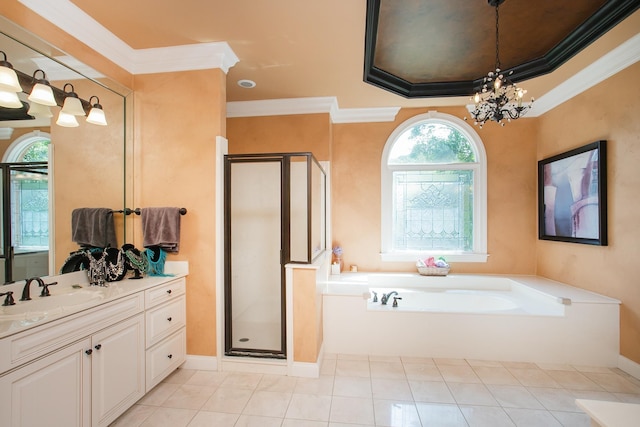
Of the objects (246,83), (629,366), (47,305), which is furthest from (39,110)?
(629,366)

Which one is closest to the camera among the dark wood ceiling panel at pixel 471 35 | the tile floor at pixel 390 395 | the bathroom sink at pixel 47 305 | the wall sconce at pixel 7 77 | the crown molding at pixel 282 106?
the bathroom sink at pixel 47 305

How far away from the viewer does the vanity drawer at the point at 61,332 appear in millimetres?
1359

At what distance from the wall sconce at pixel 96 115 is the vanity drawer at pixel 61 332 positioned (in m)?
1.38

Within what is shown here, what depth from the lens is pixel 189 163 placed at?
2697 millimetres

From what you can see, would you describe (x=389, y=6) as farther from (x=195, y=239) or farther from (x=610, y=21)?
(x=195, y=239)

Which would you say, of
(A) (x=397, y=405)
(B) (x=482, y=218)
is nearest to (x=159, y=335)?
(A) (x=397, y=405)

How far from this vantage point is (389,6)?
222 cm

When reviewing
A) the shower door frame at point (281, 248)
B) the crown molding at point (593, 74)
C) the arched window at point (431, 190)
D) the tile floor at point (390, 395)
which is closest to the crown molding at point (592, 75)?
the crown molding at point (593, 74)

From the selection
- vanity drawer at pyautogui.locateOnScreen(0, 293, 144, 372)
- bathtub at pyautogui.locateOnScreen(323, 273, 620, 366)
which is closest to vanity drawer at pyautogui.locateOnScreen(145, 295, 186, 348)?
vanity drawer at pyautogui.locateOnScreen(0, 293, 144, 372)

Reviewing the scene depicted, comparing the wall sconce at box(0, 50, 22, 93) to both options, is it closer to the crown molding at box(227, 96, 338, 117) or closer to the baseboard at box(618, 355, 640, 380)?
the crown molding at box(227, 96, 338, 117)

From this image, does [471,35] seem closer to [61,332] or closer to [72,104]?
[72,104]

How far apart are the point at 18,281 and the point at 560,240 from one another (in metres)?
4.82

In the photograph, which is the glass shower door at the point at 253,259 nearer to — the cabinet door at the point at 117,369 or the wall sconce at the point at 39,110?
the cabinet door at the point at 117,369

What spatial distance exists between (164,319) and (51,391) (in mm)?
888
